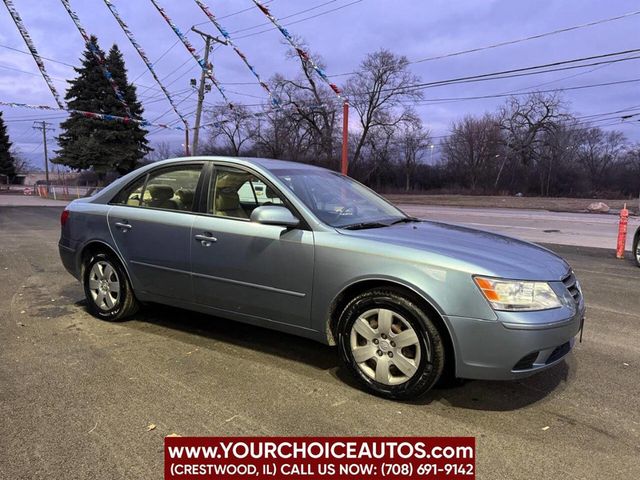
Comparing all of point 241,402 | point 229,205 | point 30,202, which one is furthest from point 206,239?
point 30,202

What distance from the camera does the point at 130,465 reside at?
8.61 feet

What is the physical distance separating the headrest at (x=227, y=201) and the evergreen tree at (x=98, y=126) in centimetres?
4340

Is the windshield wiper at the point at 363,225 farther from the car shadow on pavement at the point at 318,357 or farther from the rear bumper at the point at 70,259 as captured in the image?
the rear bumper at the point at 70,259

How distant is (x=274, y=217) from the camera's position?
364 cm

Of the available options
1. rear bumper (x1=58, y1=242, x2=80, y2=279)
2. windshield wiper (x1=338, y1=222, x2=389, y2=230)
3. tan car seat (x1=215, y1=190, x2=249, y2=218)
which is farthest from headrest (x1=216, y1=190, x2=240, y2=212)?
rear bumper (x1=58, y1=242, x2=80, y2=279)

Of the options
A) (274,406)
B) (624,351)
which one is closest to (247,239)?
(274,406)

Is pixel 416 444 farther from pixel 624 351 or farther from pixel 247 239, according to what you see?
pixel 624 351

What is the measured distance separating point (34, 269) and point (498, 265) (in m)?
7.18

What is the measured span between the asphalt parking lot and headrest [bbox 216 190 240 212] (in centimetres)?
120

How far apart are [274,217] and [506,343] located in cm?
176

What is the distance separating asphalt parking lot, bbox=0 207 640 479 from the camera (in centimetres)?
273

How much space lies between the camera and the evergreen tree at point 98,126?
43.7 metres

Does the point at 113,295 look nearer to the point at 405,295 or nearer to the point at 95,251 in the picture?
the point at 95,251

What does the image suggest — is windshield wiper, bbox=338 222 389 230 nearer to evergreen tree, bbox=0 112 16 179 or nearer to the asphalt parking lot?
the asphalt parking lot
